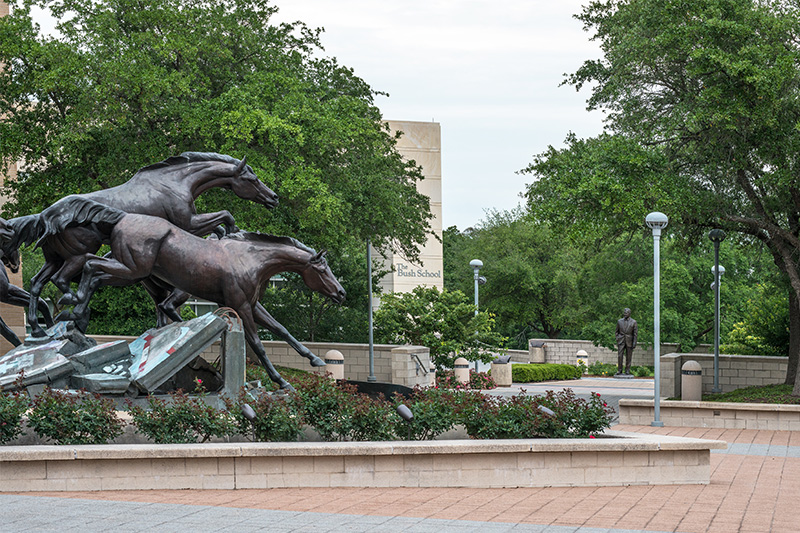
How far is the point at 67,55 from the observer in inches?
901

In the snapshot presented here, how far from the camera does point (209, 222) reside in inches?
608

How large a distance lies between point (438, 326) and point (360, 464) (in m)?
19.0

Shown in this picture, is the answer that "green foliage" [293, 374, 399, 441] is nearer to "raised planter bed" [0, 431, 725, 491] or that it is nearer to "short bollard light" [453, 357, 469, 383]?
"raised planter bed" [0, 431, 725, 491]

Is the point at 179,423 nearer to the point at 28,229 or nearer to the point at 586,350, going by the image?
the point at 28,229

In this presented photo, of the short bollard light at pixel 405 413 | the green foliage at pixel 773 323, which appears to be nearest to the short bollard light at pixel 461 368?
the green foliage at pixel 773 323

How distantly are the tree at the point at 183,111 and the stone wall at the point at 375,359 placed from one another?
3695mm

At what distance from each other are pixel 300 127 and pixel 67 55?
6119 millimetres

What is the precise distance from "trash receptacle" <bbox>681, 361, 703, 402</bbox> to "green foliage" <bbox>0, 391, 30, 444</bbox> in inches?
676

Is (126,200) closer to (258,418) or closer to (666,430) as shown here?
(258,418)

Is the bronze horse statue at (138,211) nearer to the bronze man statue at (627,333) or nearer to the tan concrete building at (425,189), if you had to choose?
the bronze man statue at (627,333)

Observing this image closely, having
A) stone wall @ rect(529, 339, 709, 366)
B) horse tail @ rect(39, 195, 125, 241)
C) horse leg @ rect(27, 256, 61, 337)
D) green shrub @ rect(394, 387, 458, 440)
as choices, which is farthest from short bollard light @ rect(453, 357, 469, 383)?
green shrub @ rect(394, 387, 458, 440)

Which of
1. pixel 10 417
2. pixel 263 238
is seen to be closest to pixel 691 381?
pixel 263 238

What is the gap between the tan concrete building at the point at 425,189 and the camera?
206 ft

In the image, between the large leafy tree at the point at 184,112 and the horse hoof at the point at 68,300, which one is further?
A: the large leafy tree at the point at 184,112
